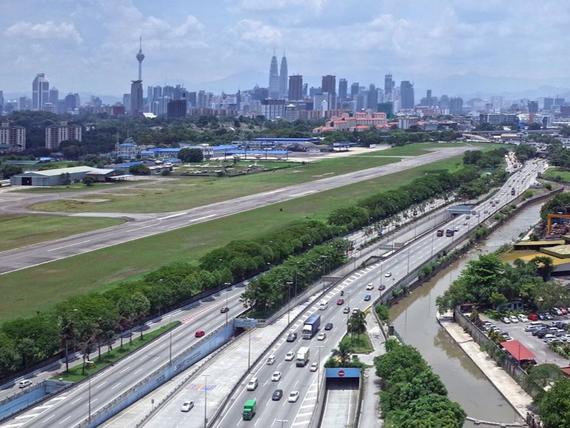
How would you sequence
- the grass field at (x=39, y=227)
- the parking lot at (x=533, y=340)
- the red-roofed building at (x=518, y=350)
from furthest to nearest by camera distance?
the grass field at (x=39, y=227), the parking lot at (x=533, y=340), the red-roofed building at (x=518, y=350)

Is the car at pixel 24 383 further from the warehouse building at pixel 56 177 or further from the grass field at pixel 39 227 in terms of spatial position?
the warehouse building at pixel 56 177

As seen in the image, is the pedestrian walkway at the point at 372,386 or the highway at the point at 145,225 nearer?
the pedestrian walkway at the point at 372,386

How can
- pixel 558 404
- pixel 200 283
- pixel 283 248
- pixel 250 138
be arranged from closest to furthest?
pixel 558 404 < pixel 200 283 < pixel 283 248 < pixel 250 138

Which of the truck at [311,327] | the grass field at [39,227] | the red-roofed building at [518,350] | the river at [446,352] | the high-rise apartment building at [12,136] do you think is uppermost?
the high-rise apartment building at [12,136]

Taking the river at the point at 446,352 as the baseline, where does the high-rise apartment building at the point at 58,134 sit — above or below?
above

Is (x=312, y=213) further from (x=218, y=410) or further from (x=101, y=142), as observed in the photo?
(x=101, y=142)

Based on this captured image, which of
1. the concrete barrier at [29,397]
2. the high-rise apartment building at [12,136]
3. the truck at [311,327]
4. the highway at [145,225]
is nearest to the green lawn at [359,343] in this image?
the truck at [311,327]

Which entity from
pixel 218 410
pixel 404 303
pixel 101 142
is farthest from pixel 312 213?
pixel 101 142
